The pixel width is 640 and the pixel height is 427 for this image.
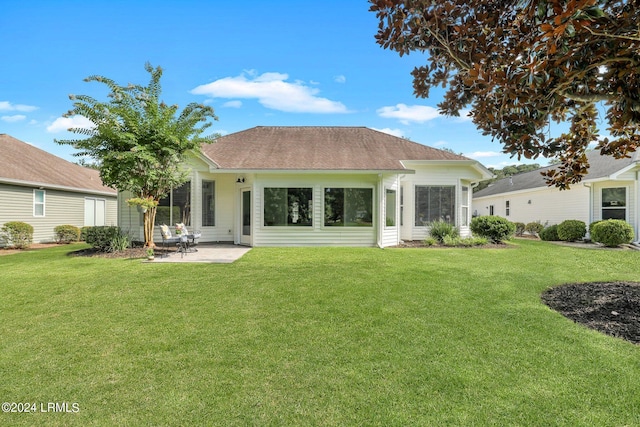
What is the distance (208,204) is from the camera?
1299 centimetres

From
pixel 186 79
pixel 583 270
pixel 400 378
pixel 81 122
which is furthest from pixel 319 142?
pixel 400 378

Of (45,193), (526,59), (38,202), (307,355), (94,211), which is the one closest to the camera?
(307,355)

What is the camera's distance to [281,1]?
8469 millimetres

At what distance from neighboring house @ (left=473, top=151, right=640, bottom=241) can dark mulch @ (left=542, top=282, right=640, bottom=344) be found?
1142 centimetres

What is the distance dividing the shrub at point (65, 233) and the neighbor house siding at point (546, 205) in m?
23.5

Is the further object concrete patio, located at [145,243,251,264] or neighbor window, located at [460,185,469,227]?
neighbor window, located at [460,185,469,227]

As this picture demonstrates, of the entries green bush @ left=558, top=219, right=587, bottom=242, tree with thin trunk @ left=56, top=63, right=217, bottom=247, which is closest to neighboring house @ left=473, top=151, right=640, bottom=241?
green bush @ left=558, top=219, right=587, bottom=242

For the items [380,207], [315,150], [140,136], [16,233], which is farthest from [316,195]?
[16,233]

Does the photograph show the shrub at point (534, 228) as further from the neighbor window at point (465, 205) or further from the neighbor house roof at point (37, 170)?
the neighbor house roof at point (37, 170)

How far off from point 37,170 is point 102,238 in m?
8.91

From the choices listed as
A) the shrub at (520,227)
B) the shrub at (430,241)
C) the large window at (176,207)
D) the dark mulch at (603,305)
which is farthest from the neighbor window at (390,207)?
the shrub at (520,227)

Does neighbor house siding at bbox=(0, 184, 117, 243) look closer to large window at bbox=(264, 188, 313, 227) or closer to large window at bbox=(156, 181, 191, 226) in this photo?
large window at bbox=(156, 181, 191, 226)

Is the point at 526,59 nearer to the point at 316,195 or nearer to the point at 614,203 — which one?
the point at 316,195

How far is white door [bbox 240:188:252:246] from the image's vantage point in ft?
40.6
